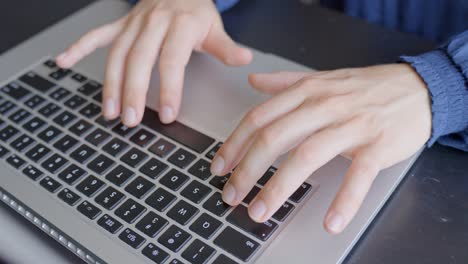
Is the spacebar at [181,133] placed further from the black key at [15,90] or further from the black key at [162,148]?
the black key at [15,90]

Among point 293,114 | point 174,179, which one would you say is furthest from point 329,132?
point 174,179

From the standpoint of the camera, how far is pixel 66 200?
47 cm

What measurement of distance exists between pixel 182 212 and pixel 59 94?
0.23m

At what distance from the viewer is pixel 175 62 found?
56 cm

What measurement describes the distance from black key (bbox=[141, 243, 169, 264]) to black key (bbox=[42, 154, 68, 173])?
0.44 ft

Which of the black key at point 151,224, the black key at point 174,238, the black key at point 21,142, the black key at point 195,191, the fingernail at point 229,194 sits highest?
the fingernail at point 229,194

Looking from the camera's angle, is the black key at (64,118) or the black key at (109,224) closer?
the black key at (109,224)

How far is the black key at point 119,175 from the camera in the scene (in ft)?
1.55

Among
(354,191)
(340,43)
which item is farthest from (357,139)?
(340,43)

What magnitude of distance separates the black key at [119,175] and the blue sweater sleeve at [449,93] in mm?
276

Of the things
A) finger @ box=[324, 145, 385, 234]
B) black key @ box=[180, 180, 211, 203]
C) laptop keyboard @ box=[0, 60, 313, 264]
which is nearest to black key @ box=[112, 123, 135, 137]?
laptop keyboard @ box=[0, 60, 313, 264]

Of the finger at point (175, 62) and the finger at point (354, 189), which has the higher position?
the finger at point (354, 189)

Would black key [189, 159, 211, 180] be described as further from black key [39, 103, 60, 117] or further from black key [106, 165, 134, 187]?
black key [39, 103, 60, 117]

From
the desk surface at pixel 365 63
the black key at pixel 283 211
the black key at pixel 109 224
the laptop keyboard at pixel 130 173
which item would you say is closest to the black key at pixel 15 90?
the laptop keyboard at pixel 130 173
